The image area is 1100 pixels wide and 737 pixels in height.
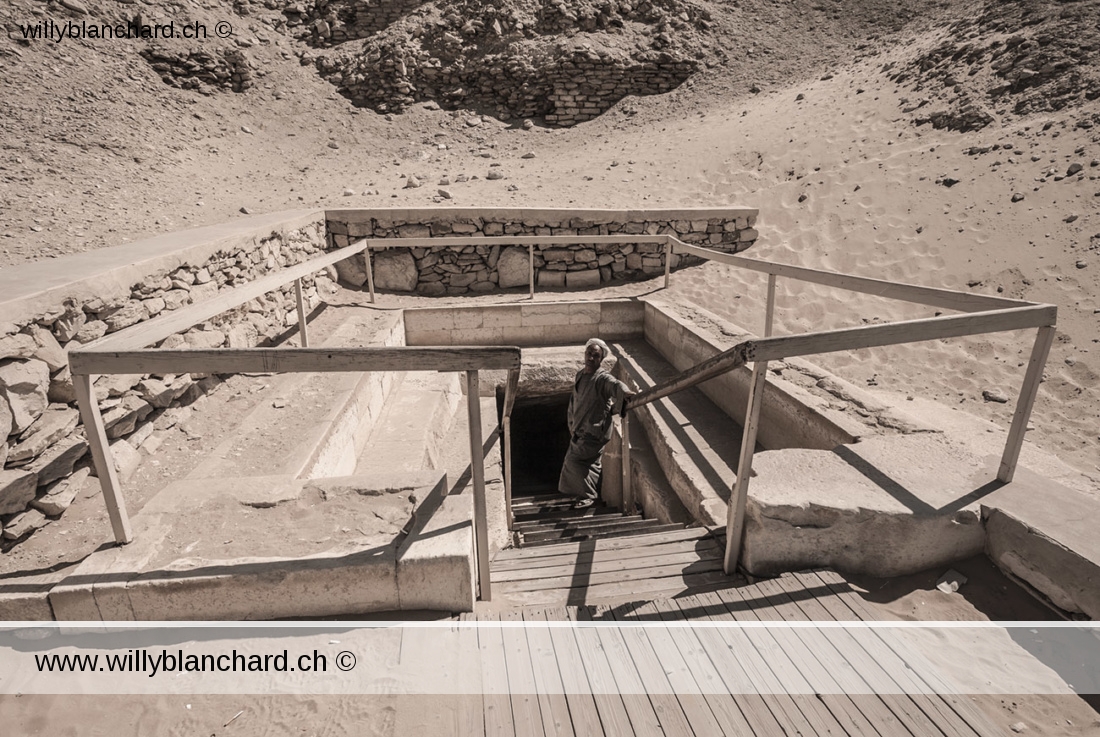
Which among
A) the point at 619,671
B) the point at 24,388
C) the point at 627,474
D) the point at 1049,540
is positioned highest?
the point at 24,388

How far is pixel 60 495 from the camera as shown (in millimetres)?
3191

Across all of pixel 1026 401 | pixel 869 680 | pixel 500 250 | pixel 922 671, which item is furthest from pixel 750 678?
pixel 500 250

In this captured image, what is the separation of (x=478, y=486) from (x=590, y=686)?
913mm

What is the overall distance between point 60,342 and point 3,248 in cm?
341

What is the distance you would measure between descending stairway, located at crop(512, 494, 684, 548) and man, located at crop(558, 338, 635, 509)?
10.9 inches

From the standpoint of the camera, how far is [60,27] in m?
12.7

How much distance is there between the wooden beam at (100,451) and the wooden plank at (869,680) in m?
3.01

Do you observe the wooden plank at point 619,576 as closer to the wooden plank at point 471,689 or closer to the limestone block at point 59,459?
the wooden plank at point 471,689

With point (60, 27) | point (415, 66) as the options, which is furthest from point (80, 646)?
point (415, 66)

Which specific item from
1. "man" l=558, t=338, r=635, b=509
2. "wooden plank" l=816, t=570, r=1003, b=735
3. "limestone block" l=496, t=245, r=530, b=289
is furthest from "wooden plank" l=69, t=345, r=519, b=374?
"limestone block" l=496, t=245, r=530, b=289

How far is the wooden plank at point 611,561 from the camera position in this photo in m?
3.11

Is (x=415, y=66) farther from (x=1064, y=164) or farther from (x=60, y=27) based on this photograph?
(x=1064, y=164)

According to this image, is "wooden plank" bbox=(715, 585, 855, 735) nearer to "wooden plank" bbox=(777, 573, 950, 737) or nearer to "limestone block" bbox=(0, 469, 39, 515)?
"wooden plank" bbox=(777, 573, 950, 737)

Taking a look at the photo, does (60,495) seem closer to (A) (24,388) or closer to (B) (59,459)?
(B) (59,459)
